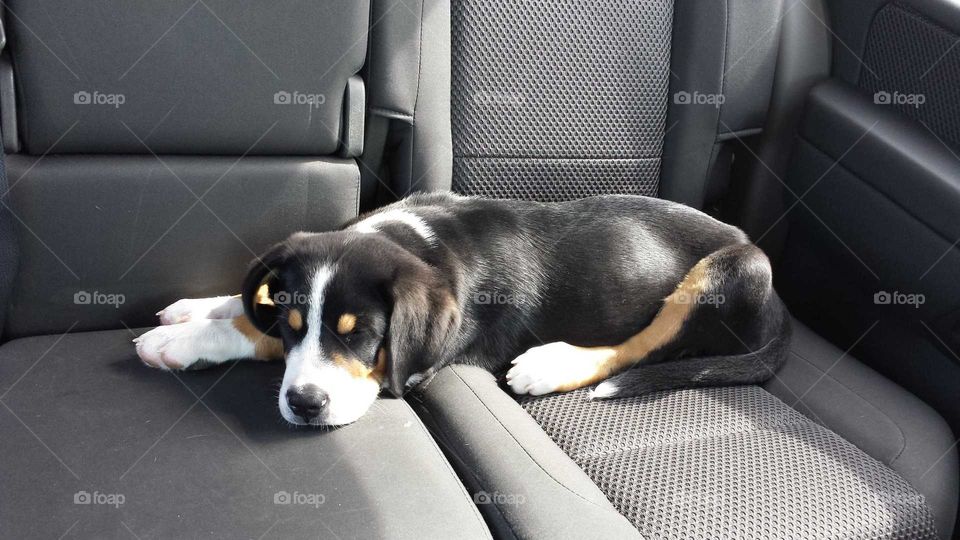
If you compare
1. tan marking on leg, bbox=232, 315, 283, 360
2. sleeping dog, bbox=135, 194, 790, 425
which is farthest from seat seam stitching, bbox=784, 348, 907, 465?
tan marking on leg, bbox=232, 315, 283, 360

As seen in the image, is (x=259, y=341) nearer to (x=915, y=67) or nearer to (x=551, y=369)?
(x=551, y=369)

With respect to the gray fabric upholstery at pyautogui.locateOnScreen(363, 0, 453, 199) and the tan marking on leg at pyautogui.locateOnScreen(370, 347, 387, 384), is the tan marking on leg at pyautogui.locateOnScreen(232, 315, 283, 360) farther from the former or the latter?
the gray fabric upholstery at pyautogui.locateOnScreen(363, 0, 453, 199)

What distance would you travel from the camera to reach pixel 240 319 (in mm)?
2139

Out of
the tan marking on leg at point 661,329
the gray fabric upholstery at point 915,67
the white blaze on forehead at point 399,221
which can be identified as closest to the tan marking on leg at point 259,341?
the white blaze on forehead at point 399,221

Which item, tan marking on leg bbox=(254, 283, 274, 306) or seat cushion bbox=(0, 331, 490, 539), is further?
tan marking on leg bbox=(254, 283, 274, 306)

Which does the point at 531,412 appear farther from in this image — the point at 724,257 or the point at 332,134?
the point at 332,134

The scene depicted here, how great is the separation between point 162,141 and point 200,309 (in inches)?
17.4

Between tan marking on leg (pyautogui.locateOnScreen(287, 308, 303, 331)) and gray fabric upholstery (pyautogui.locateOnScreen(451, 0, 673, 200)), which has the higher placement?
gray fabric upholstery (pyautogui.locateOnScreen(451, 0, 673, 200))

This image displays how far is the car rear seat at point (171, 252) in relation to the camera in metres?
1.62

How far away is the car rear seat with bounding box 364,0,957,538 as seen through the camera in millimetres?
1774

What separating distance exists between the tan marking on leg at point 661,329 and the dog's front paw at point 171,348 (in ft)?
3.29

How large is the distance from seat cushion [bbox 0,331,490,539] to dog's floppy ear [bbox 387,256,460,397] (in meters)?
0.11

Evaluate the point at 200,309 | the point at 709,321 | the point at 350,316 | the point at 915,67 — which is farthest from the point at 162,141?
the point at 915,67

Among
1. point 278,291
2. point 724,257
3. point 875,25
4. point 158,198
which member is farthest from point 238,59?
point 875,25
